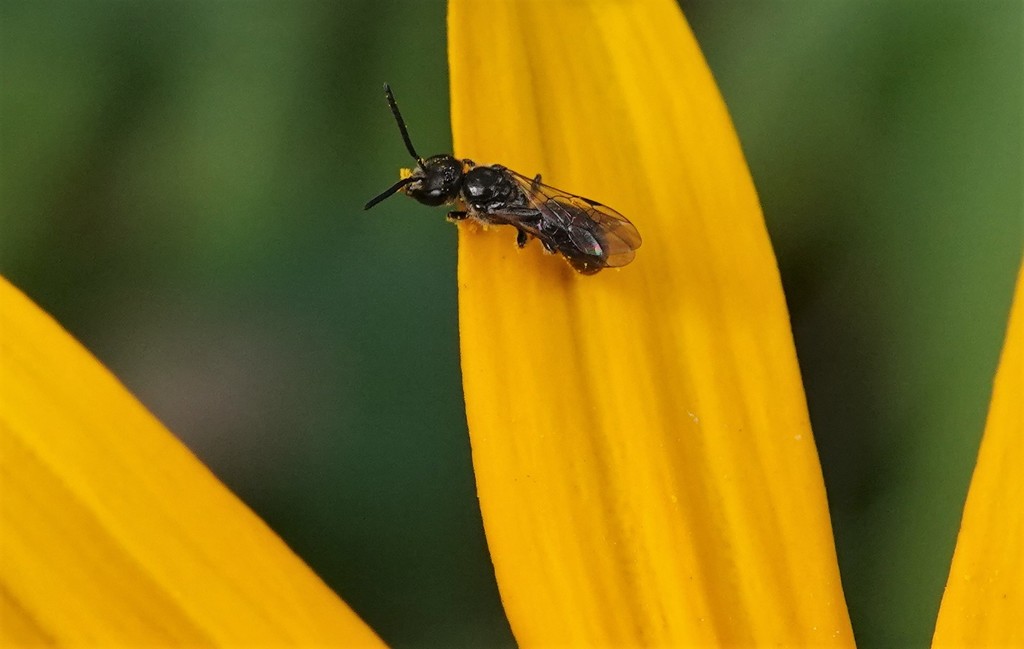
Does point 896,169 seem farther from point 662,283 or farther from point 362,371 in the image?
point 362,371

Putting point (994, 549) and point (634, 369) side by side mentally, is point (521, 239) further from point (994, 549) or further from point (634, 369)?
point (994, 549)

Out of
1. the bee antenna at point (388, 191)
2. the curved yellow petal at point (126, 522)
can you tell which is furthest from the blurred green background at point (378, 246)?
the curved yellow petal at point (126, 522)

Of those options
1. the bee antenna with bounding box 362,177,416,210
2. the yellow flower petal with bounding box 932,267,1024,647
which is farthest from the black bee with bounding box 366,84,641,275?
the yellow flower petal with bounding box 932,267,1024,647

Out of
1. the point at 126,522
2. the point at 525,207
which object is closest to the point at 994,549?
the point at 525,207

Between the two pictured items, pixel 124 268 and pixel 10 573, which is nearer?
pixel 10 573

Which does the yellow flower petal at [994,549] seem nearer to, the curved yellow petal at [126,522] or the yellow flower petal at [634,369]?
the yellow flower petal at [634,369]

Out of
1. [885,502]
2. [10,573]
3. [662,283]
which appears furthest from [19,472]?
[885,502]
